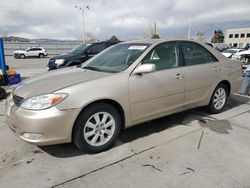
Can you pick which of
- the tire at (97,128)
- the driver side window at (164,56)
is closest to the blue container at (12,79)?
the tire at (97,128)

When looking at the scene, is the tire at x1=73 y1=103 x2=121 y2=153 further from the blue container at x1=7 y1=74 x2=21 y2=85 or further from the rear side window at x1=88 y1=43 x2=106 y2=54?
the blue container at x1=7 y1=74 x2=21 y2=85

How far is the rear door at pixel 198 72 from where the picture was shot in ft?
12.5

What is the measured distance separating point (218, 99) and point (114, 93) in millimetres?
2581

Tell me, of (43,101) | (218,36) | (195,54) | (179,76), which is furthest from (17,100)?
(218,36)

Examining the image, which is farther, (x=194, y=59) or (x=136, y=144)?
(x=194, y=59)

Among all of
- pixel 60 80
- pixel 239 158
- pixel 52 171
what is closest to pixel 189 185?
pixel 239 158

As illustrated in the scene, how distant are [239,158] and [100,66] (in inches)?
95.8

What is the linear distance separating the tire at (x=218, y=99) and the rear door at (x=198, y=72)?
0.71ft

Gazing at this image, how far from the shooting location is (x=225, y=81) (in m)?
4.45

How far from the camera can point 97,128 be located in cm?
296

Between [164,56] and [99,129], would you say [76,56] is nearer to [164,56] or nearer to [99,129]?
[164,56]

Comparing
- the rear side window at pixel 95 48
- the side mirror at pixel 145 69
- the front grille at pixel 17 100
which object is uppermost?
the rear side window at pixel 95 48

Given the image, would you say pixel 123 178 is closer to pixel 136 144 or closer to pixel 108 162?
pixel 108 162

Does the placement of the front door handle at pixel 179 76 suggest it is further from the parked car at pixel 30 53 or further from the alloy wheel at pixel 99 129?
the parked car at pixel 30 53
